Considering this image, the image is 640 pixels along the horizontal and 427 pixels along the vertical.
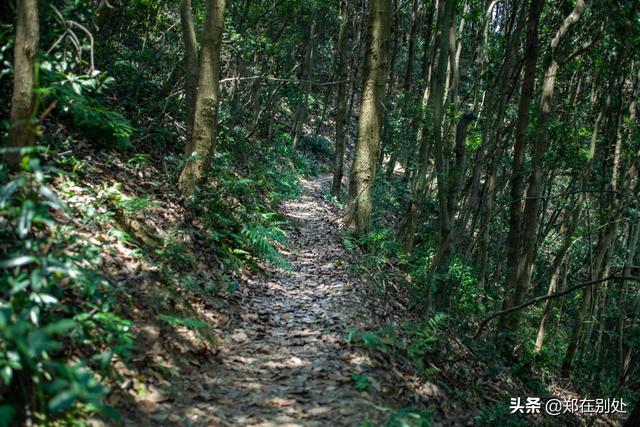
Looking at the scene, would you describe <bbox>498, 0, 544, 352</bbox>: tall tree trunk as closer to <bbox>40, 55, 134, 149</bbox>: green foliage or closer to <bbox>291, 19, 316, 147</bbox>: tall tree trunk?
<bbox>40, 55, 134, 149</bbox>: green foliage

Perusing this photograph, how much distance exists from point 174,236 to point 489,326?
343 inches

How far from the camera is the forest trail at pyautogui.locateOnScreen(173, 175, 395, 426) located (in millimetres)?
4035

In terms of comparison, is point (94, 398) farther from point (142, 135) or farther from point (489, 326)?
point (489, 326)

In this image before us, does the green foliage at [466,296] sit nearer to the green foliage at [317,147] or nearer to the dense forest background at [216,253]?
the dense forest background at [216,253]

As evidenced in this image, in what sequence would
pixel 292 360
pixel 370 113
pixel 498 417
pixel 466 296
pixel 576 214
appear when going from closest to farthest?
pixel 292 360
pixel 498 417
pixel 370 113
pixel 576 214
pixel 466 296

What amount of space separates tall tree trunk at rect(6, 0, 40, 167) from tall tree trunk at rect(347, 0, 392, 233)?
6451mm

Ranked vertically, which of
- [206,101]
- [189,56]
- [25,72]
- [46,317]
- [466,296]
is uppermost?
[189,56]

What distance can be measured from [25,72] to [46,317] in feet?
6.42

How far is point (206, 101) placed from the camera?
7238 mm

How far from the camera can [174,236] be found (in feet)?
19.8

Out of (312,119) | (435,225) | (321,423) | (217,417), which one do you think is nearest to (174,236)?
(217,417)

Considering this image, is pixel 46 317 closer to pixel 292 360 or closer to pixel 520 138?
pixel 292 360

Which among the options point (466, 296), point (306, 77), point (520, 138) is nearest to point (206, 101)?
point (520, 138)

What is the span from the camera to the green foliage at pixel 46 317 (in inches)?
99.3
